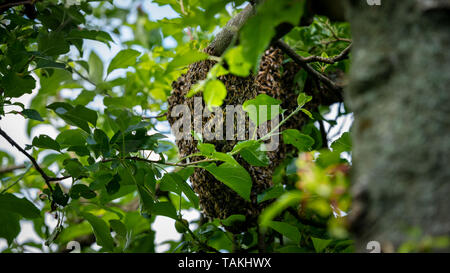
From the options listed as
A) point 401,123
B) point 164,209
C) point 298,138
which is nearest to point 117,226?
point 164,209

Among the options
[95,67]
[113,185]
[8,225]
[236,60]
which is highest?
[95,67]

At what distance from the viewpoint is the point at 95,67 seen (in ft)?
4.12

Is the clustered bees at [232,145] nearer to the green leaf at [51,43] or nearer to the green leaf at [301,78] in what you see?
the green leaf at [301,78]

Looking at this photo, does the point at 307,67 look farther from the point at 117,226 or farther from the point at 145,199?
the point at 117,226

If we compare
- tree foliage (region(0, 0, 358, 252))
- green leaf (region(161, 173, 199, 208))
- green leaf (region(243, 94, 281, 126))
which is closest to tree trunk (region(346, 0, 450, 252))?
tree foliage (region(0, 0, 358, 252))

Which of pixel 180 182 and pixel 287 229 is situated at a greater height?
pixel 180 182

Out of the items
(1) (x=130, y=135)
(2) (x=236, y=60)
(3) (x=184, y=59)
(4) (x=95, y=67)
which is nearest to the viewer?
(2) (x=236, y=60)

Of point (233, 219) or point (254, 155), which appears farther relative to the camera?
point (233, 219)

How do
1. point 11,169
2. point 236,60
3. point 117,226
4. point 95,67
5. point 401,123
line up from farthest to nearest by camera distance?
point 11,169 < point 95,67 < point 117,226 < point 236,60 < point 401,123

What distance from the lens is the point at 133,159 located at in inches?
35.3

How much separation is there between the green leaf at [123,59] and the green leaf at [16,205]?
19.7 inches

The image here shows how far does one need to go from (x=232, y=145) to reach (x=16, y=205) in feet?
1.96
